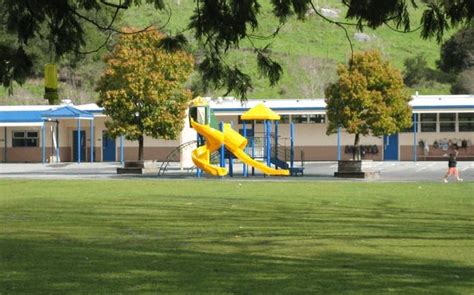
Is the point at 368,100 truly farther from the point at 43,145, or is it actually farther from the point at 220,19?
the point at 220,19

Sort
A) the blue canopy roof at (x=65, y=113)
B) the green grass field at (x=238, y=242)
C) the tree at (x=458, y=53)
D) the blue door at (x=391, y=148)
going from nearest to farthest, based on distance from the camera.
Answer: the green grass field at (x=238, y=242) < the blue canopy roof at (x=65, y=113) < the blue door at (x=391, y=148) < the tree at (x=458, y=53)

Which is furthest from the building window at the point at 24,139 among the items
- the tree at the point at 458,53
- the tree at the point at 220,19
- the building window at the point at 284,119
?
the tree at the point at 220,19

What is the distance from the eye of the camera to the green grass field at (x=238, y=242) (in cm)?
1130

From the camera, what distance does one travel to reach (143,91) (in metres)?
43.1

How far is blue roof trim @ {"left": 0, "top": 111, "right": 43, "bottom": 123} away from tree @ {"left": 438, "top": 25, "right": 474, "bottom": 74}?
104 ft

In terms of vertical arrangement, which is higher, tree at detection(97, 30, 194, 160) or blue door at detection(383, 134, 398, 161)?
tree at detection(97, 30, 194, 160)

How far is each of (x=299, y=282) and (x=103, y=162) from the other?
161 feet

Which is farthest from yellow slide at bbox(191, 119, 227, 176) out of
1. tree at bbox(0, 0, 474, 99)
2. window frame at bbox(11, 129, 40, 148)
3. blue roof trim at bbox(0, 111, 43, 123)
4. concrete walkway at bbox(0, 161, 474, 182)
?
tree at bbox(0, 0, 474, 99)

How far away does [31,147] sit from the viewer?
6166 centimetres

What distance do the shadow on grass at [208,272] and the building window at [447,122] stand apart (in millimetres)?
43453

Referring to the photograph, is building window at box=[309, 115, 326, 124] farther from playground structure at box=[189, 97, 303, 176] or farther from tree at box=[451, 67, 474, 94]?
tree at box=[451, 67, 474, 94]

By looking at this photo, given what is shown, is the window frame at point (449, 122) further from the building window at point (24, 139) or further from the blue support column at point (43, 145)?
the building window at point (24, 139)

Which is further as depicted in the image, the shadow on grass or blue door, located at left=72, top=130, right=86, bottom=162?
blue door, located at left=72, top=130, right=86, bottom=162

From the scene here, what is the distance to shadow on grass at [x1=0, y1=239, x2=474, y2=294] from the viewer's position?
35.7 ft
